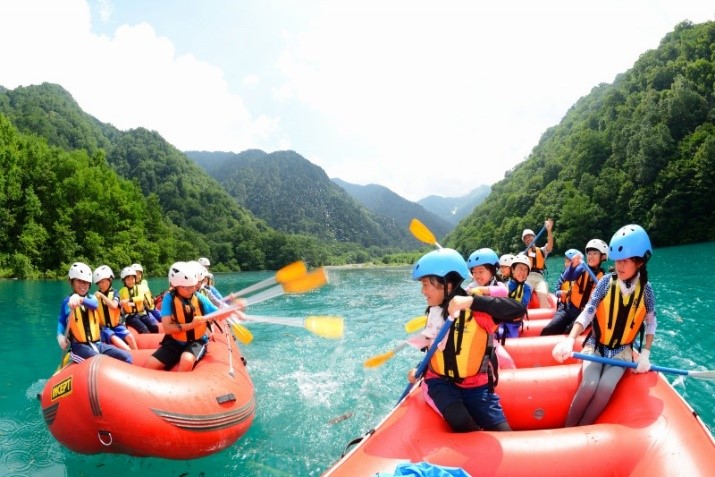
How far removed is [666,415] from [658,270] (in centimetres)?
2175

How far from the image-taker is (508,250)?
6281cm

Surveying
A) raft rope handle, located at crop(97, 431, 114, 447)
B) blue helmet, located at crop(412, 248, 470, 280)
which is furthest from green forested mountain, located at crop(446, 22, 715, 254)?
raft rope handle, located at crop(97, 431, 114, 447)

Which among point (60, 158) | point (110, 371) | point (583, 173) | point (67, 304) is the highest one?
point (60, 158)

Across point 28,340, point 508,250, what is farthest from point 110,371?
point 508,250

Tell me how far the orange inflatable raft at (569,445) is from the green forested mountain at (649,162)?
44.5 metres

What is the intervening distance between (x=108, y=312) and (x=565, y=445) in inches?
251

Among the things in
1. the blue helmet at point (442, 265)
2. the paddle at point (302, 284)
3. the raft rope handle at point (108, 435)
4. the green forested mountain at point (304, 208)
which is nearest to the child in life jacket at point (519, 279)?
the paddle at point (302, 284)

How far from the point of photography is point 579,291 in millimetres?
6734

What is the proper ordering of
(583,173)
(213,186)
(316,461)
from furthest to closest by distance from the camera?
(213,186)
(583,173)
(316,461)

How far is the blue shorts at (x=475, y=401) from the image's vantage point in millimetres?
3312

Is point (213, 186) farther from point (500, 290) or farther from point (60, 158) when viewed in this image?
point (500, 290)

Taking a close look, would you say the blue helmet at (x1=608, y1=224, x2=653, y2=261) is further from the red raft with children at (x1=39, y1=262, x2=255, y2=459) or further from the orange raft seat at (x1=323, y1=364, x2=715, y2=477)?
the red raft with children at (x1=39, y1=262, x2=255, y2=459)

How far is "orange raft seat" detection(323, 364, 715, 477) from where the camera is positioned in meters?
2.76

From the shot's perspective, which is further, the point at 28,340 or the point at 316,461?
the point at 28,340
